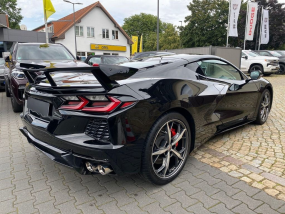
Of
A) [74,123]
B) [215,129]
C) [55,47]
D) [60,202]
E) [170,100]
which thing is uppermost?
[55,47]

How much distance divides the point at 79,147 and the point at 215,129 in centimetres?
198

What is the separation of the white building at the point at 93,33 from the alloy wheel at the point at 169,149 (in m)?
31.9

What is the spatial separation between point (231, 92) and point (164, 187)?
1.79 metres

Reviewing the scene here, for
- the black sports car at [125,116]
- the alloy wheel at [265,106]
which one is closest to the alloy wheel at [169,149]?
the black sports car at [125,116]

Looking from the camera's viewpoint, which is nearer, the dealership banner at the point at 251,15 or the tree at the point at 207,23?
the dealership banner at the point at 251,15

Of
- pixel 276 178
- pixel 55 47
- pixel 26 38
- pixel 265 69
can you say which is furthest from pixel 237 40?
pixel 276 178

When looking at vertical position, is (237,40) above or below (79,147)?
above

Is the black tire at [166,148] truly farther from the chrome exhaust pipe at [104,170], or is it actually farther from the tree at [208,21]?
the tree at [208,21]

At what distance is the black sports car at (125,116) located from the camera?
2037 millimetres

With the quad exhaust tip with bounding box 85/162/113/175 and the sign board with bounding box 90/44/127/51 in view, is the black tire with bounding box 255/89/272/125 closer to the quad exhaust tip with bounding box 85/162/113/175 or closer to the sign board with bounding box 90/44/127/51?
the quad exhaust tip with bounding box 85/162/113/175

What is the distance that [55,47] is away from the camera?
6.69 m

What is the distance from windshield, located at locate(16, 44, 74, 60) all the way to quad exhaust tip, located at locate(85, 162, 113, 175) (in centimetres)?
483

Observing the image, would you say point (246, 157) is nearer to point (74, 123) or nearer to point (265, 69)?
point (74, 123)

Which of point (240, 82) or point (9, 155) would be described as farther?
point (240, 82)
